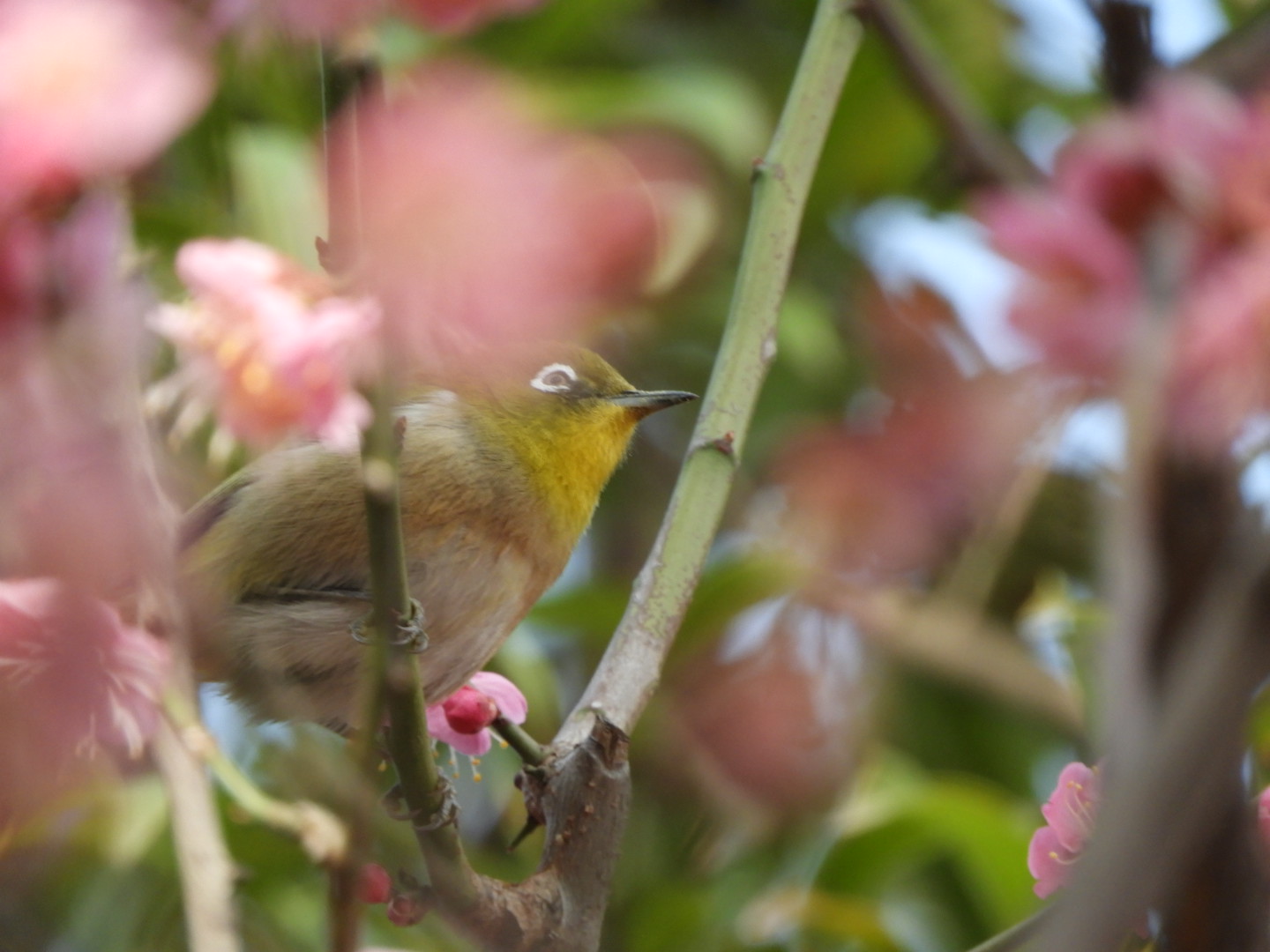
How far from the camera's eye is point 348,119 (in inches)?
36.1

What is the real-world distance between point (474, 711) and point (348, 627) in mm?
472

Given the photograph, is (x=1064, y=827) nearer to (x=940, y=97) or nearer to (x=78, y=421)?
(x=78, y=421)

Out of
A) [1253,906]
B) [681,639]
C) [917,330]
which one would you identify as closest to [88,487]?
[1253,906]

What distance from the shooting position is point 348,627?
6.06ft

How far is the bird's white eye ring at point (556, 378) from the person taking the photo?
2248 millimetres

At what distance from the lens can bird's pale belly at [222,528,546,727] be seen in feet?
5.95

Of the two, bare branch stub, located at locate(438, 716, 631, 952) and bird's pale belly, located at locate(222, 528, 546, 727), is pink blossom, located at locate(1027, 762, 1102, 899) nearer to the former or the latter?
bare branch stub, located at locate(438, 716, 631, 952)

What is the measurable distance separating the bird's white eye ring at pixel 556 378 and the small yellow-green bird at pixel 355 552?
153 millimetres

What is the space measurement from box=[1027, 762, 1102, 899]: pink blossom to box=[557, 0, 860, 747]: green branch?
1.20 ft

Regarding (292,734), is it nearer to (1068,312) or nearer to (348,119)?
(348,119)

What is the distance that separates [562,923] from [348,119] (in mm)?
683

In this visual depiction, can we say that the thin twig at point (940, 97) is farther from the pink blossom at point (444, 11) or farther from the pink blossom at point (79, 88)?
the pink blossom at point (79, 88)

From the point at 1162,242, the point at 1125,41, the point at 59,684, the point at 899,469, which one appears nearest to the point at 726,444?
the point at 1162,242

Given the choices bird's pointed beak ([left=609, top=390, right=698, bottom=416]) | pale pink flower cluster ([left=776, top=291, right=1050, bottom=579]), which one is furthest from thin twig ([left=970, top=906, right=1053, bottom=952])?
pale pink flower cluster ([left=776, top=291, right=1050, bottom=579])
